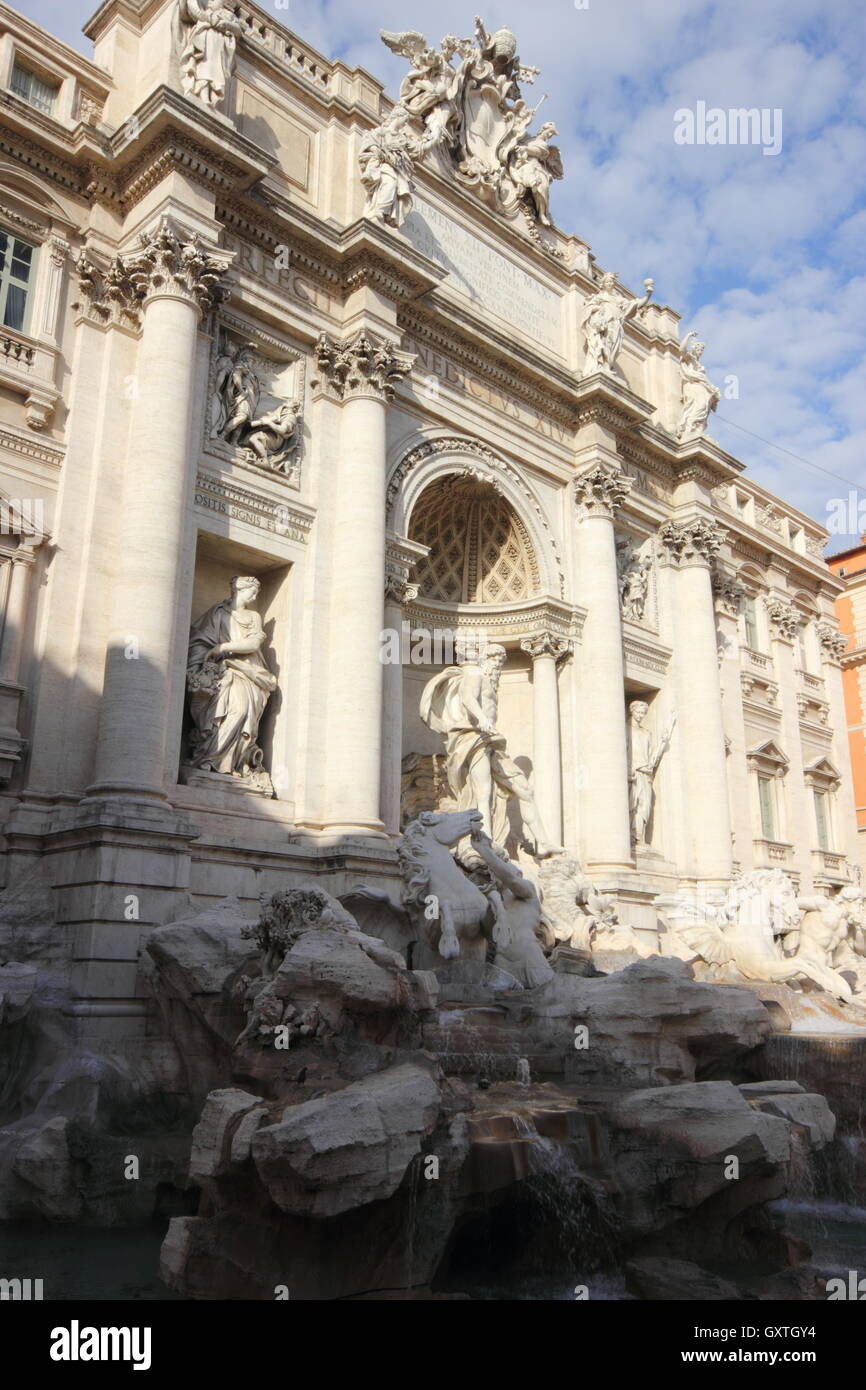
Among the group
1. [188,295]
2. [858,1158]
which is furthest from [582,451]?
[858,1158]

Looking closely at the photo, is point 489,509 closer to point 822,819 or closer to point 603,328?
point 603,328

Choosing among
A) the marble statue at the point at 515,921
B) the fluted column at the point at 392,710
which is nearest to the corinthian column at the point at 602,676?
the fluted column at the point at 392,710

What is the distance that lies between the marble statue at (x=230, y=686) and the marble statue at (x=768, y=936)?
24.3 feet

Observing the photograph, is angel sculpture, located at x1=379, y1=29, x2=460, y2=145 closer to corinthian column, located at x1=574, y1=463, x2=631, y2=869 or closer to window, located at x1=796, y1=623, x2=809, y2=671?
corinthian column, located at x1=574, y1=463, x2=631, y2=869

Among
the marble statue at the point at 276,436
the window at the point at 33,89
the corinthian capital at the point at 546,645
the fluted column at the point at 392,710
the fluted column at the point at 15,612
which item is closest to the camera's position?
the fluted column at the point at 15,612

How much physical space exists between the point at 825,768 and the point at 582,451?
1174cm

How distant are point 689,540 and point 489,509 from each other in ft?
16.8

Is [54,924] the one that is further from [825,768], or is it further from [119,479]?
[825,768]

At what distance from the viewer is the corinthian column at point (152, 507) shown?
479 inches

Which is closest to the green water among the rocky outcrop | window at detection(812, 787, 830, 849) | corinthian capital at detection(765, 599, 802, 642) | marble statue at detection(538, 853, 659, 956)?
the rocky outcrop

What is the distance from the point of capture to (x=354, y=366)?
15867mm

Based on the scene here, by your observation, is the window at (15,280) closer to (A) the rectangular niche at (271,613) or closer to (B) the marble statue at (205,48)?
(B) the marble statue at (205,48)

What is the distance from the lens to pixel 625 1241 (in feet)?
25.7

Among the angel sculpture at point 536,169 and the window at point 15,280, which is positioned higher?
the angel sculpture at point 536,169
